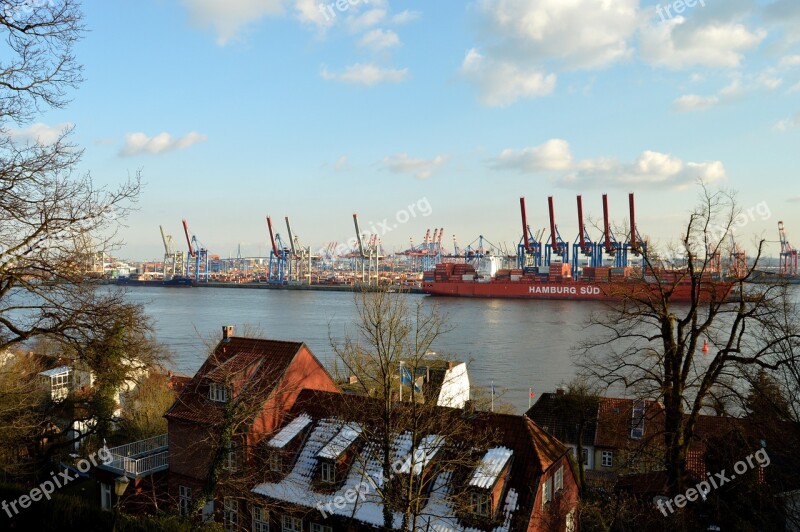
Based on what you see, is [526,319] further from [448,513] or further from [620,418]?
[448,513]

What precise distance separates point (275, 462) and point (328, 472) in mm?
1050

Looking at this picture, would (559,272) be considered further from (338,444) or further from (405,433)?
(338,444)

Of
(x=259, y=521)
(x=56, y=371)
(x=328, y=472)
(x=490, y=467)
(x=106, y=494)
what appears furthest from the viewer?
(x=56, y=371)

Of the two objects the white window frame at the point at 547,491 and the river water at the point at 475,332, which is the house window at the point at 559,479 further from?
the river water at the point at 475,332

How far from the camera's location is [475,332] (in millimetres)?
38062

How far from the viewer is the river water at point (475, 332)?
2469cm

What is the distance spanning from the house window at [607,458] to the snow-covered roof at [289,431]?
26.1 feet

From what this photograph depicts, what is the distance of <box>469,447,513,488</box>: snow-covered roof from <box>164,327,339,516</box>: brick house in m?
3.72

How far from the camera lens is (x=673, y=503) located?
755cm

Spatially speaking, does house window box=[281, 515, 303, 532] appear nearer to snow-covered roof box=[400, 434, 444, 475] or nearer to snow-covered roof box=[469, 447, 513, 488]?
snow-covered roof box=[400, 434, 444, 475]

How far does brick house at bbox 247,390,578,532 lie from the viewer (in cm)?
780

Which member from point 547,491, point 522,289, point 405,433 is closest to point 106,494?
point 405,433

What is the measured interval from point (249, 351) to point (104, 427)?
163 inches

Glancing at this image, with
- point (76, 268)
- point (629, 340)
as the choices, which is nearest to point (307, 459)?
point (76, 268)
